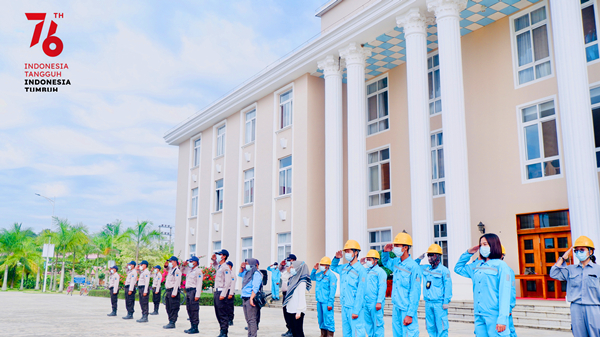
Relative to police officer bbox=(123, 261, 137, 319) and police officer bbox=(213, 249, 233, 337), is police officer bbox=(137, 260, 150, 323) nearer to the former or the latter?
police officer bbox=(123, 261, 137, 319)

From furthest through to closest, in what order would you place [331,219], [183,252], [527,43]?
1. [183,252]
2. [331,219]
3. [527,43]

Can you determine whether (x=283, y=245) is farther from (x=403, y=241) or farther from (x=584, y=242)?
(x=584, y=242)

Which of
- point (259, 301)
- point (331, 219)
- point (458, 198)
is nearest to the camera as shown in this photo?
point (259, 301)

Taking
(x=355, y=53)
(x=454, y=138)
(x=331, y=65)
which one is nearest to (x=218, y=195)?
(x=331, y=65)

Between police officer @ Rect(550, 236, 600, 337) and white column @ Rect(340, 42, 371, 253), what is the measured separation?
12168 millimetres

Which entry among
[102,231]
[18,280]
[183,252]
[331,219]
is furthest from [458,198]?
[18,280]

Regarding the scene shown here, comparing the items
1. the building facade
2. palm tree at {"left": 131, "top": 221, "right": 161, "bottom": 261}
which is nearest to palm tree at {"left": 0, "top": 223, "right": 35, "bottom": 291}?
palm tree at {"left": 131, "top": 221, "right": 161, "bottom": 261}

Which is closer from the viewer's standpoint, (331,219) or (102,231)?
(331,219)

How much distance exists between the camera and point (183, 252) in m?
31.7

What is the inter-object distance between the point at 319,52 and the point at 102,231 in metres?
45.2

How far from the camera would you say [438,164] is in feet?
63.0

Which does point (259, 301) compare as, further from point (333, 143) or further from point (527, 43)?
point (527, 43)

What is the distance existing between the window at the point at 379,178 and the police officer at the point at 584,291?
1455 centimetres

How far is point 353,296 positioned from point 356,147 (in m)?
11.2
